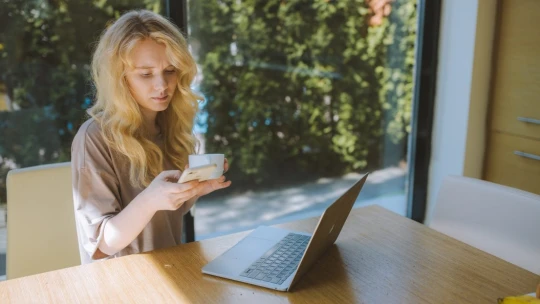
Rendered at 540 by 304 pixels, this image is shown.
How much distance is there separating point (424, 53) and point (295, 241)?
78.8 inches

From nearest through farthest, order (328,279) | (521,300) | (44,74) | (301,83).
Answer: (521,300)
(328,279)
(44,74)
(301,83)

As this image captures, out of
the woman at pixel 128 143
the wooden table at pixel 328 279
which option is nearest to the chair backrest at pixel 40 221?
the woman at pixel 128 143

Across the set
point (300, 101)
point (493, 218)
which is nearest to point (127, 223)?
point (493, 218)

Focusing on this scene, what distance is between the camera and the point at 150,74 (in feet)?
4.78

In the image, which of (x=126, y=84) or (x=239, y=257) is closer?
(x=239, y=257)

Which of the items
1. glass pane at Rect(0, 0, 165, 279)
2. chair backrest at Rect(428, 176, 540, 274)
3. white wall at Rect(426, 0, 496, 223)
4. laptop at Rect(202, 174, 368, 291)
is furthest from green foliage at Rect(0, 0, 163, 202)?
white wall at Rect(426, 0, 496, 223)

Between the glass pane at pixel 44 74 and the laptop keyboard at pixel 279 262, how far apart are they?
1.26 meters

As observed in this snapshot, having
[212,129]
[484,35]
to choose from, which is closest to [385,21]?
[484,35]

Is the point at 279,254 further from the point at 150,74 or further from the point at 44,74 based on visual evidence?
the point at 44,74

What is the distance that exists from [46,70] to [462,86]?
6.95ft

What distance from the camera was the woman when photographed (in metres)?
1.32

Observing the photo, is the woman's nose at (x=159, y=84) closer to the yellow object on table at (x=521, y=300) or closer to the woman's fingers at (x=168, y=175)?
the woman's fingers at (x=168, y=175)

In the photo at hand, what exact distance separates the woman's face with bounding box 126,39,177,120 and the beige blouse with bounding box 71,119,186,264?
0.53 ft

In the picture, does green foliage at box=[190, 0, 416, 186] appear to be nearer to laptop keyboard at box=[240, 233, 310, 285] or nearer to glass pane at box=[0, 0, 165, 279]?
glass pane at box=[0, 0, 165, 279]
